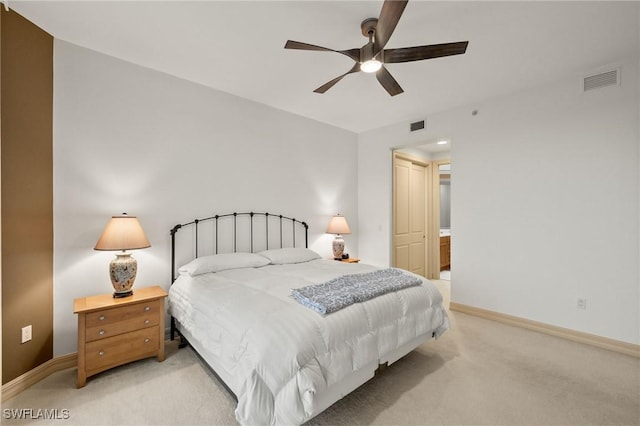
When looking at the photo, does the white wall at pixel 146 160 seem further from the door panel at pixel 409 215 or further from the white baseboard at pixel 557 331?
the white baseboard at pixel 557 331

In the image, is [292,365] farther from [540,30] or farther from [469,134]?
[469,134]

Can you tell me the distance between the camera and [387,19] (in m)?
1.68

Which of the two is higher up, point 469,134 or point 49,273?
point 469,134

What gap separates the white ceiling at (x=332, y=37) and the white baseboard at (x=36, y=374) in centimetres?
275

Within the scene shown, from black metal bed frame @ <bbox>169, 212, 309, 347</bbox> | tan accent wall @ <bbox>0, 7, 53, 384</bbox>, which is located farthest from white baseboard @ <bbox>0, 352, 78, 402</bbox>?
black metal bed frame @ <bbox>169, 212, 309, 347</bbox>

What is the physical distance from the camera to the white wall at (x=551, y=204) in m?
2.74

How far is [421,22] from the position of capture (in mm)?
2193

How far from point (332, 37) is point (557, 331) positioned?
12.5ft

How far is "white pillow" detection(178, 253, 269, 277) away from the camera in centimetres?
278

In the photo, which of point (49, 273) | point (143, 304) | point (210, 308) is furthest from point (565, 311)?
point (49, 273)

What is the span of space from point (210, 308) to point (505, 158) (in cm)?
367

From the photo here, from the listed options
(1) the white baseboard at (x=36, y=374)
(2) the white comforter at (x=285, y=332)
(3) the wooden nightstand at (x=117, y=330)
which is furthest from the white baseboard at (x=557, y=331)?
(1) the white baseboard at (x=36, y=374)

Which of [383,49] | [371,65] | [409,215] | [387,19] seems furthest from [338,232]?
[387,19]

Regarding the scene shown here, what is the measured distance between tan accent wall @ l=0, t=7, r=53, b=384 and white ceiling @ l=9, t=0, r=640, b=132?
0.28 m
